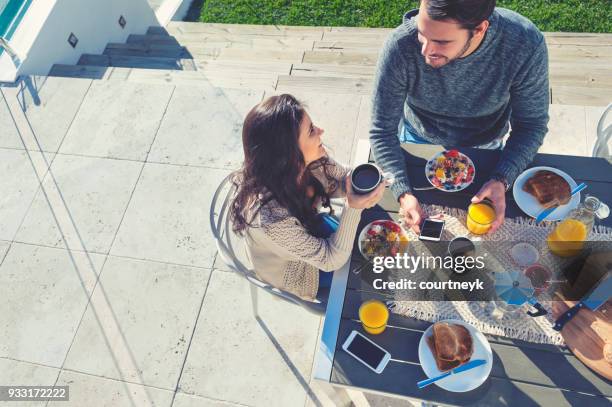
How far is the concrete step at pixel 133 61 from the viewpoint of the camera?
4.71 metres

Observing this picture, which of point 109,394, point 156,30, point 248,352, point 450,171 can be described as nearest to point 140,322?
point 109,394

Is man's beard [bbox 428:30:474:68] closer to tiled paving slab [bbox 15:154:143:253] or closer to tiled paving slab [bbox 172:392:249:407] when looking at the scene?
tiled paving slab [bbox 172:392:249:407]

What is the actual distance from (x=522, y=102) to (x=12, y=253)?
3.36 meters

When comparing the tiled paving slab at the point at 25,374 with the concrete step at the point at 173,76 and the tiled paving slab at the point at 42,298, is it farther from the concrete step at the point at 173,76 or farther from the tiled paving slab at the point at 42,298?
the concrete step at the point at 173,76

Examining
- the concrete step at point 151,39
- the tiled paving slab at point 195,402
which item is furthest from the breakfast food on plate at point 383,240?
the concrete step at point 151,39

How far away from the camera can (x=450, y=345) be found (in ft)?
5.05

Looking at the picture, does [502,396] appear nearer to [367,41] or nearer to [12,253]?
[12,253]

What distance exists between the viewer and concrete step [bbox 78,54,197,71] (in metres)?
4.71

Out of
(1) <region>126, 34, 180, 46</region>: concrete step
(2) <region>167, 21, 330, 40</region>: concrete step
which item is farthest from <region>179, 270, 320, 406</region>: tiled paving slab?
(1) <region>126, 34, 180, 46</region>: concrete step

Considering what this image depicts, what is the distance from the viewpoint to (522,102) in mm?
1915

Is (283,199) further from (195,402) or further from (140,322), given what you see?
(140,322)

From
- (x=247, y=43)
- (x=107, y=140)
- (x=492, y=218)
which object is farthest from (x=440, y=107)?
(x=247, y=43)

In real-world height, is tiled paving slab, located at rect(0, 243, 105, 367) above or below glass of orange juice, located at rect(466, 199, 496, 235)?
below

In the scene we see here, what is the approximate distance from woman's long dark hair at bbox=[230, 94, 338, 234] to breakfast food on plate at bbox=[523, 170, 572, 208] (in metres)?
0.93
